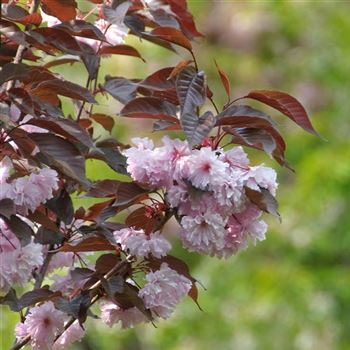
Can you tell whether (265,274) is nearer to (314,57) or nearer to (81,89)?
(314,57)

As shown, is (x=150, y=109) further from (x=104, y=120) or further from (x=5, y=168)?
(x=104, y=120)

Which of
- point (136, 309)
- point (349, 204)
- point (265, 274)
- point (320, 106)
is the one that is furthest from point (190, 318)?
point (136, 309)

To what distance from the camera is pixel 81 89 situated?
1324mm

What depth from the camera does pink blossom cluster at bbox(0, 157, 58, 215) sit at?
125 centimetres

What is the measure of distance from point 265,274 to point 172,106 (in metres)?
2.70

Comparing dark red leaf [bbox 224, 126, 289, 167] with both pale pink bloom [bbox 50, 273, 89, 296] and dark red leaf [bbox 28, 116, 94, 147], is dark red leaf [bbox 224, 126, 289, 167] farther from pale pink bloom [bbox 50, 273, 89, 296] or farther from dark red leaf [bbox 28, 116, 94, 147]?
pale pink bloom [bbox 50, 273, 89, 296]

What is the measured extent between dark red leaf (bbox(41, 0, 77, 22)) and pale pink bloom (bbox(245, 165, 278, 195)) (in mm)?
358

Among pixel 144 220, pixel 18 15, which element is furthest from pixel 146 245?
pixel 18 15

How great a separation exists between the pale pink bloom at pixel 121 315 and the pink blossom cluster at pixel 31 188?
0.23 meters

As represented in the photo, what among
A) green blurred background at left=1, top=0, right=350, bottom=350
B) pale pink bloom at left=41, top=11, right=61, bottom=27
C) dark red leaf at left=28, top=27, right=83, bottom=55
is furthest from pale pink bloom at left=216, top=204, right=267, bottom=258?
green blurred background at left=1, top=0, right=350, bottom=350

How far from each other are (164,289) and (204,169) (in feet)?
0.67

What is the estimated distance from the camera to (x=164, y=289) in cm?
132

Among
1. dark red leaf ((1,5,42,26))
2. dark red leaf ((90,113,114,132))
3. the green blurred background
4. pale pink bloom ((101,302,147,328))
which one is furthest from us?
the green blurred background

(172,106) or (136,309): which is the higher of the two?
(172,106)
